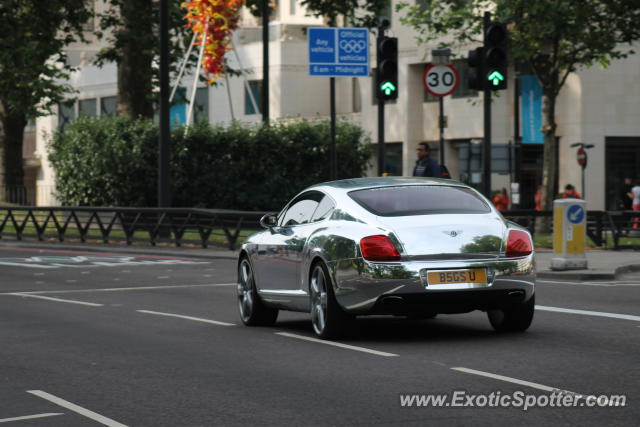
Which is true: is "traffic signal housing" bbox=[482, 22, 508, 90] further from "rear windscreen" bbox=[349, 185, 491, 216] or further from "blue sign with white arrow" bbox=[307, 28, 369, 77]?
"rear windscreen" bbox=[349, 185, 491, 216]

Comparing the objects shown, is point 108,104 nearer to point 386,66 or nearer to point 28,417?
point 386,66

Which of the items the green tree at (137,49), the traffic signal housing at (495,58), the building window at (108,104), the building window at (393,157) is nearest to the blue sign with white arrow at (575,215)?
the traffic signal housing at (495,58)

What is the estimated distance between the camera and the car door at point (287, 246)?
12984mm

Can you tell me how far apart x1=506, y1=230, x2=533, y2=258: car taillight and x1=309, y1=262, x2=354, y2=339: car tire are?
1.45 m

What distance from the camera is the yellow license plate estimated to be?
453 inches

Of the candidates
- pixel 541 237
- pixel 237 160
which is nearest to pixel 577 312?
pixel 541 237

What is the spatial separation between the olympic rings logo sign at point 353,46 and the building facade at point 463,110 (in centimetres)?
671

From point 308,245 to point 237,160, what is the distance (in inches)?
1204

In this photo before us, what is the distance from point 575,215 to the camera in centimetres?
2128

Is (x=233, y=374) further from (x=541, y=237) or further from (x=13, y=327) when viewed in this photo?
(x=541, y=237)

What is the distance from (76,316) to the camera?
1532 cm

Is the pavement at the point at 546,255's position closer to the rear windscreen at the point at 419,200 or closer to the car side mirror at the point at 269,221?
the car side mirror at the point at 269,221

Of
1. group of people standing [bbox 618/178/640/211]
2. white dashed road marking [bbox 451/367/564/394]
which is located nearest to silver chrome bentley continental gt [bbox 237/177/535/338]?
white dashed road marking [bbox 451/367/564/394]

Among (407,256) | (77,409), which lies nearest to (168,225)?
(407,256)
